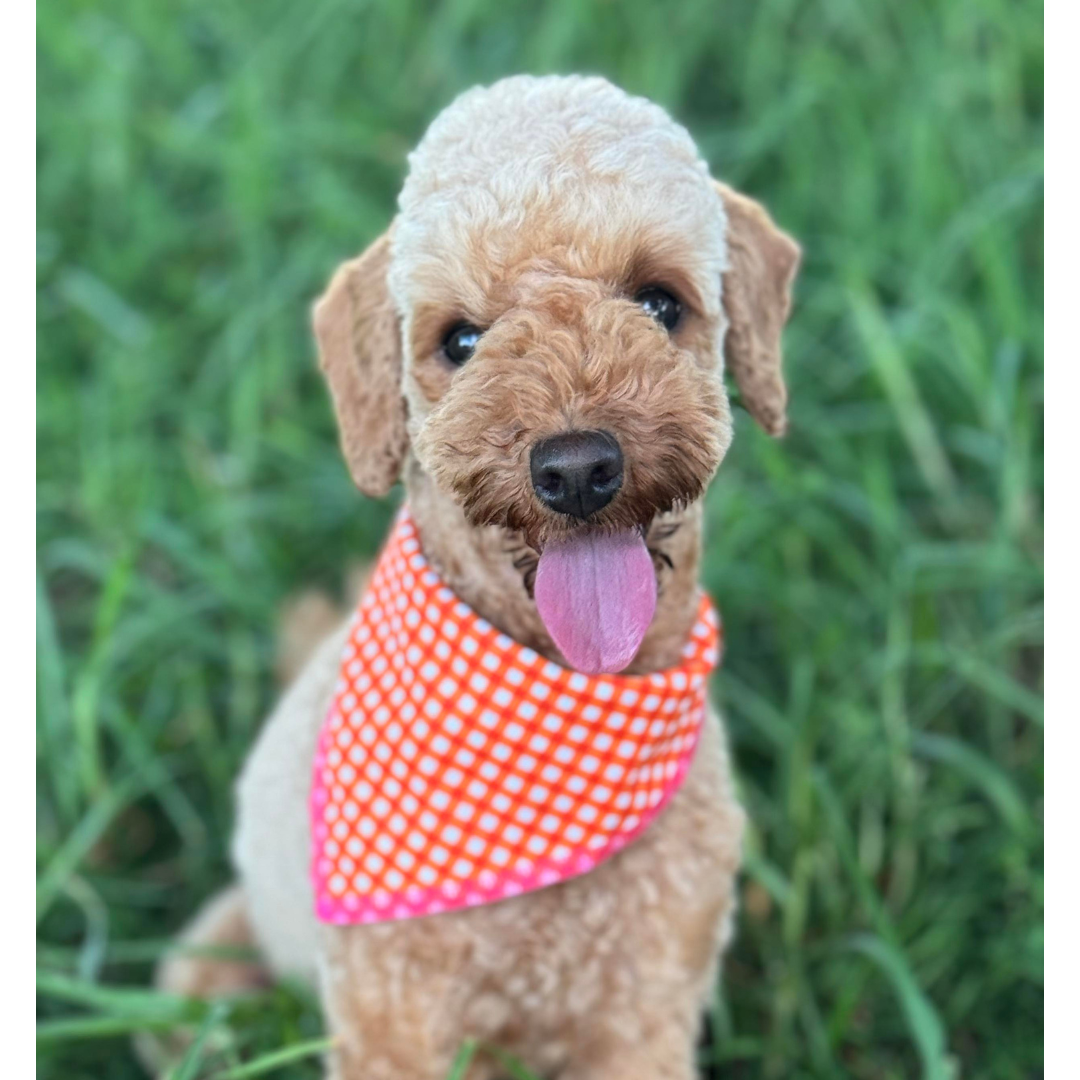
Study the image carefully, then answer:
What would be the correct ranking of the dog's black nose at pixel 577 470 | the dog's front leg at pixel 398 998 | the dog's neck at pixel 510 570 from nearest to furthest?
1. the dog's black nose at pixel 577 470
2. the dog's neck at pixel 510 570
3. the dog's front leg at pixel 398 998

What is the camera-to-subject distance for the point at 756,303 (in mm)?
1795

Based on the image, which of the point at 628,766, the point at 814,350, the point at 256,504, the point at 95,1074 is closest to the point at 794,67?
the point at 814,350

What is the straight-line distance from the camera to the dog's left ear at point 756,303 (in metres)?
1.77

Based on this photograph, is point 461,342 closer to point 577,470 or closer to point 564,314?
point 564,314

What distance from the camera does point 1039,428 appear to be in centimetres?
297

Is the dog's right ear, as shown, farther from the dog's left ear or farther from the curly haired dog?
the dog's left ear

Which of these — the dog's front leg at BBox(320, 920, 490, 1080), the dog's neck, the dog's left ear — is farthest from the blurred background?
the dog's left ear

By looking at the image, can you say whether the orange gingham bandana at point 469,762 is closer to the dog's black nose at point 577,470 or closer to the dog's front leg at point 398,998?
the dog's front leg at point 398,998

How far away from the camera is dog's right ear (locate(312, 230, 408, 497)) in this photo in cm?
175

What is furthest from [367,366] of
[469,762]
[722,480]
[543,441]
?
[722,480]

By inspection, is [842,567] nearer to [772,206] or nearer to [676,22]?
[772,206]

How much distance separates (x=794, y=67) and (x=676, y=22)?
0.35 meters

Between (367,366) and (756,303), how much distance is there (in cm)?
54

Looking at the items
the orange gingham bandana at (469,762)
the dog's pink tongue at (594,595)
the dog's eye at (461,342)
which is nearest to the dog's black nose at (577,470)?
the dog's pink tongue at (594,595)
